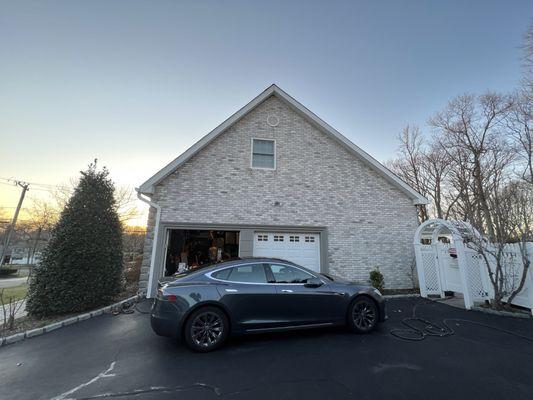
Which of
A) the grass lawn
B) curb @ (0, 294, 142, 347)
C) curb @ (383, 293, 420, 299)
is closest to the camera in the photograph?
curb @ (0, 294, 142, 347)

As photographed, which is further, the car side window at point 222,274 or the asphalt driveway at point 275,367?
the car side window at point 222,274

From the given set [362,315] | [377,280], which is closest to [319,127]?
[377,280]

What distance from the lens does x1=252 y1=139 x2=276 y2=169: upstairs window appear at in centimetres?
984

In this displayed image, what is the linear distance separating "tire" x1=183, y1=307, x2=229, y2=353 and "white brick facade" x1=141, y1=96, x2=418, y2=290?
4871mm

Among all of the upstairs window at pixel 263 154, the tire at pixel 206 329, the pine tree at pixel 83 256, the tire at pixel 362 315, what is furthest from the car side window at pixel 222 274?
Result: the upstairs window at pixel 263 154

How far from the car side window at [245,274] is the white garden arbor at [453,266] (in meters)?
6.57

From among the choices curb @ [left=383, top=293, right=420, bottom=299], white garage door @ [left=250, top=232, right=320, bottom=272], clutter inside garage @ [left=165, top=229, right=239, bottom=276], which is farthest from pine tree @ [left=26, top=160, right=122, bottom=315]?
curb @ [left=383, top=293, right=420, bottom=299]

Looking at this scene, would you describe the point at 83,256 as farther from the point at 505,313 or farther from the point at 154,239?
the point at 505,313

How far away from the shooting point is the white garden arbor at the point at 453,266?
732cm

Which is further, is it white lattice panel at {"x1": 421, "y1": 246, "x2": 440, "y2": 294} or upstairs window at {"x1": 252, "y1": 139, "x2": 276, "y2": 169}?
upstairs window at {"x1": 252, "y1": 139, "x2": 276, "y2": 169}

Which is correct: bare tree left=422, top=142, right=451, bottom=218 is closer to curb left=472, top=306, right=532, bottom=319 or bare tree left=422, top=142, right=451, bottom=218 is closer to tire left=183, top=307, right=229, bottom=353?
curb left=472, top=306, right=532, bottom=319

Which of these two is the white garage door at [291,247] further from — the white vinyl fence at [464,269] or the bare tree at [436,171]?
the bare tree at [436,171]

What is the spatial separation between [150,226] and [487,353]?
9.58 meters

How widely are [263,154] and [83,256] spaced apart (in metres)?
6.98
